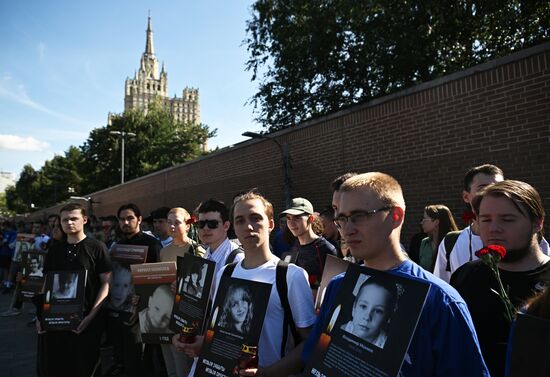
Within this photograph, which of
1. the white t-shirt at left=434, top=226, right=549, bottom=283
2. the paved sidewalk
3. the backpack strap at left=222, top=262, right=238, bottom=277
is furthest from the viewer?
the paved sidewalk

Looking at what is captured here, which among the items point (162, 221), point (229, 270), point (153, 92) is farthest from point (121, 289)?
point (153, 92)

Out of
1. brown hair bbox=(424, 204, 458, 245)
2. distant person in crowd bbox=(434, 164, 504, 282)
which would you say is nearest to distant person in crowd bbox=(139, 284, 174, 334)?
distant person in crowd bbox=(434, 164, 504, 282)

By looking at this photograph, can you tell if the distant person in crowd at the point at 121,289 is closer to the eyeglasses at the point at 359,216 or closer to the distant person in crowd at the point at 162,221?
the distant person in crowd at the point at 162,221

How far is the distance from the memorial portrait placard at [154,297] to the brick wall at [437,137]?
5.11m

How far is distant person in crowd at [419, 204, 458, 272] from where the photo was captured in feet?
15.4

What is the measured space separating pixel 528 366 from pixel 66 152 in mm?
68454

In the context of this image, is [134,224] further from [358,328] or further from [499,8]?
[499,8]

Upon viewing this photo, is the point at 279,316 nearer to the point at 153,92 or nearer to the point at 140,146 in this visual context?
the point at 140,146

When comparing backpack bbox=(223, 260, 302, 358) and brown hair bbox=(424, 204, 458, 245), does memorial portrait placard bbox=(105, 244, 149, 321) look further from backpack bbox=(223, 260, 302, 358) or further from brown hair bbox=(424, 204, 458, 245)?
brown hair bbox=(424, 204, 458, 245)

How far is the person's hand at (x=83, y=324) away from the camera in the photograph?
13.7ft

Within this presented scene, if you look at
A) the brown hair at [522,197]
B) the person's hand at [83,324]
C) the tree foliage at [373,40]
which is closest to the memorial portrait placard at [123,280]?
the person's hand at [83,324]

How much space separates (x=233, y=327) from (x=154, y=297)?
6.48ft

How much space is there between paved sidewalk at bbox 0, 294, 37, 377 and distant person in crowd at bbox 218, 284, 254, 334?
4804mm

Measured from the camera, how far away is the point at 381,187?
169 centimetres
